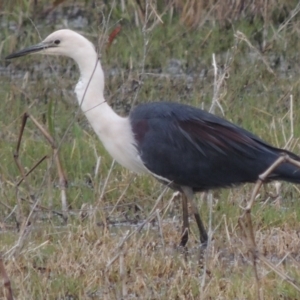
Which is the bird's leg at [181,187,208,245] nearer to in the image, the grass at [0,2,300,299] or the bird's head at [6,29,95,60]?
the grass at [0,2,300,299]

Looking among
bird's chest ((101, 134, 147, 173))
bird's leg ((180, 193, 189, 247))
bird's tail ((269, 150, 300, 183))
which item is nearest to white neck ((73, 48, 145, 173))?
bird's chest ((101, 134, 147, 173))

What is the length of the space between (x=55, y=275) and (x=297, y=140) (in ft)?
5.98

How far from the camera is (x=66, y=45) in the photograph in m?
5.66

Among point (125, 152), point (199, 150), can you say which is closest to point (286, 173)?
point (199, 150)

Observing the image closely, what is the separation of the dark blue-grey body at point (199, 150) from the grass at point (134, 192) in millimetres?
240

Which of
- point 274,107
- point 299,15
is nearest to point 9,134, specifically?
point 274,107

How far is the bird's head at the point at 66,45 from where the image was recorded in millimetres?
5594

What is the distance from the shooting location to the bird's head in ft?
18.4

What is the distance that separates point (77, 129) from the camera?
6.50 meters

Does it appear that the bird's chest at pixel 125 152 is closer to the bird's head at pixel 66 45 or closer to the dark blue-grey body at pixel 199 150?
the dark blue-grey body at pixel 199 150

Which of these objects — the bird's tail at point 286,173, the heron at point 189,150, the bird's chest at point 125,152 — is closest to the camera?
the bird's tail at point 286,173

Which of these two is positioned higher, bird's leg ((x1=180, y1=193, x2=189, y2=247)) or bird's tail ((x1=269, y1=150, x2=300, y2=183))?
bird's tail ((x1=269, y1=150, x2=300, y2=183))

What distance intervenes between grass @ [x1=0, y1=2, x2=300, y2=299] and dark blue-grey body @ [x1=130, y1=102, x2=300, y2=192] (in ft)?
0.79

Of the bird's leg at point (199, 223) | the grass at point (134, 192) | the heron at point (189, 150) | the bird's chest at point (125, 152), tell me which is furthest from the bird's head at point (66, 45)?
the bird's leg at point (199, 223)
